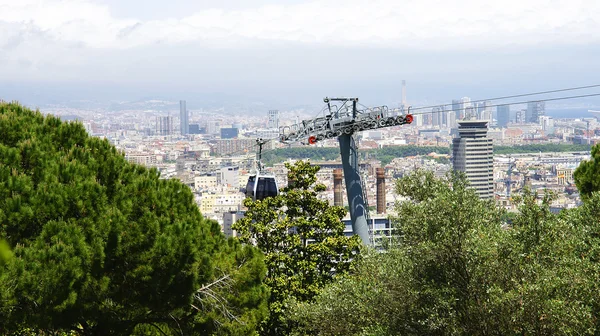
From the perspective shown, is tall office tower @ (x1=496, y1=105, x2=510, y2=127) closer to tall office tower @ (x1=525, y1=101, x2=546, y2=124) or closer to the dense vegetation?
tall office tower @ (x1=525, y1=101, x2=546, y2=124)

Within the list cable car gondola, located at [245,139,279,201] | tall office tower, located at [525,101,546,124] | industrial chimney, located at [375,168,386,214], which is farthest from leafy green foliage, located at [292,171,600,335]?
tall office tower, located at [525,101,546,124]

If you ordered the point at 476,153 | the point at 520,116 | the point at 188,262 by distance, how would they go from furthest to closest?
the point at 520,116
the point at 476,153
the point at 188,262

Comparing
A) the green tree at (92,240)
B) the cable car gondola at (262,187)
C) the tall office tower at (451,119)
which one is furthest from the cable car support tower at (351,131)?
the tall office tower at (451,119)

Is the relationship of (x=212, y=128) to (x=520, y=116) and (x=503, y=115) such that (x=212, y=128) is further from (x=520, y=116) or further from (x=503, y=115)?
(x=520, y=116)

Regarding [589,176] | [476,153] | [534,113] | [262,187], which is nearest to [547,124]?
[534,113]

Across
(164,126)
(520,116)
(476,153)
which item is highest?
(520,116)

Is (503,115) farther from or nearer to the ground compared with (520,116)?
farther from the ground

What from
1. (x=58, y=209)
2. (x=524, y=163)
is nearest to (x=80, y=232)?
(x=58, y=209)

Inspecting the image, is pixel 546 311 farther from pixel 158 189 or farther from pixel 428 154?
pixel 428 154
